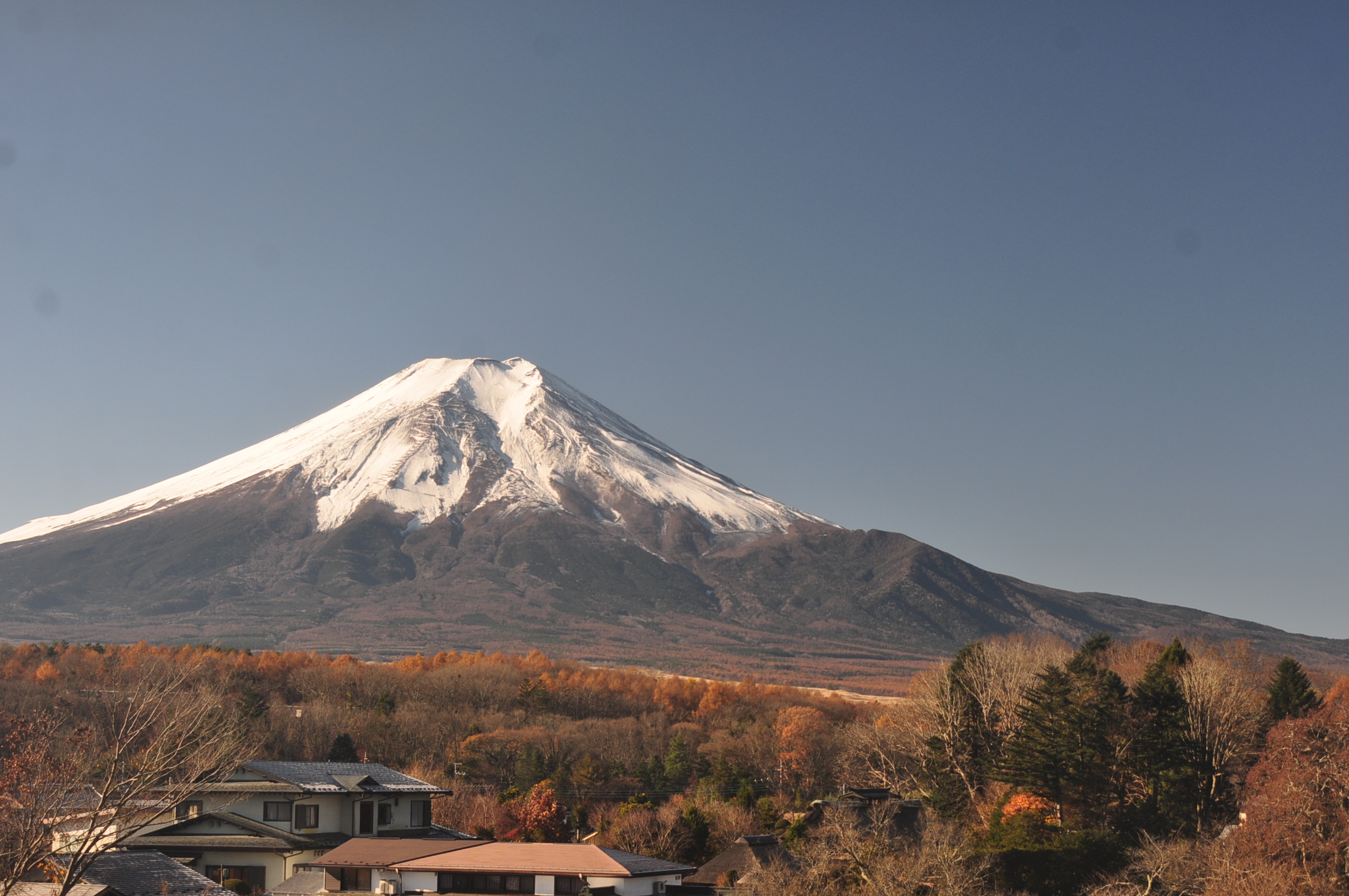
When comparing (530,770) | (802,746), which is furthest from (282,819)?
(802,746)

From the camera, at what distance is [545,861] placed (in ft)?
123

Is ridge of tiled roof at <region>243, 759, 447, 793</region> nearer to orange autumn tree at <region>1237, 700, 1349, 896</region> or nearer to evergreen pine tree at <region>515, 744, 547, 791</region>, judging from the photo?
evergreen pine tree at <region>515, 744, 547, 791</region>

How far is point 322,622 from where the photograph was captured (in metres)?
191

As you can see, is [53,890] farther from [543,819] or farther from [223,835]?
[543,819]

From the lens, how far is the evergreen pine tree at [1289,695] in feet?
168

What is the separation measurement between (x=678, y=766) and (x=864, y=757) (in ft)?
39.0

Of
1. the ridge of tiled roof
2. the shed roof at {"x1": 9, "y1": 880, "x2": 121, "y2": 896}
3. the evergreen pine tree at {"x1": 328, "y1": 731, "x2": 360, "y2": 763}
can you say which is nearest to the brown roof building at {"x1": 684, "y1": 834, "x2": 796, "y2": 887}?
the ridge of tiled roof

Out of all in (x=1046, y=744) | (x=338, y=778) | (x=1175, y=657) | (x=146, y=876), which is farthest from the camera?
(x=1175, y=657)

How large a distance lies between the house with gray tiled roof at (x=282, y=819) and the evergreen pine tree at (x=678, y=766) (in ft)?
78.5

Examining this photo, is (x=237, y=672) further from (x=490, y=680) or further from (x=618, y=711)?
(x=618, y=711)

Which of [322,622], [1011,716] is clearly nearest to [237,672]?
[1011,716]

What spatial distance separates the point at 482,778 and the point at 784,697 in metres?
42.0

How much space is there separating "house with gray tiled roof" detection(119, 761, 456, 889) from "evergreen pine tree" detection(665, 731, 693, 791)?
23.9 meters

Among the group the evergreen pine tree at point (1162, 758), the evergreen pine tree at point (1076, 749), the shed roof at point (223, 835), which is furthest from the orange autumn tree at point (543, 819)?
the evergreen pine tree at point (1162, 758)
